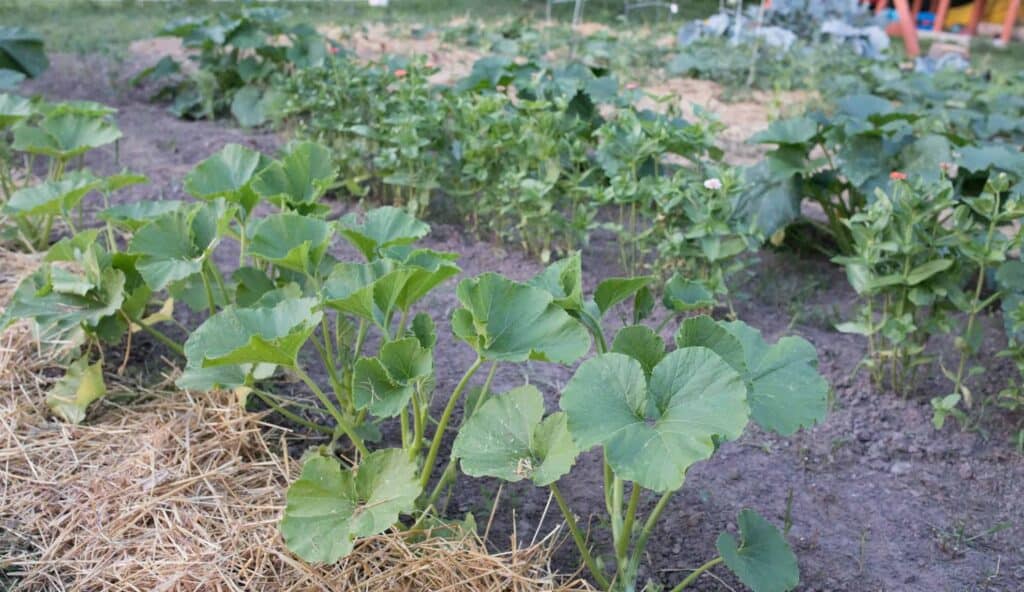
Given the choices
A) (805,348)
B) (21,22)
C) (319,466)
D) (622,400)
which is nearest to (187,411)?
(319,466)

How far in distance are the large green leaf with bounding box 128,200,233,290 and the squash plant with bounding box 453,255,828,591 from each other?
2.74 feet

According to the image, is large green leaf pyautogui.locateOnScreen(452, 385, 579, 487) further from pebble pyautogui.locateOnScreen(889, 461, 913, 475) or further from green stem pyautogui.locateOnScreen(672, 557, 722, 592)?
Answer: pebble pyautogui.locateOnScreen(889, 461, 913, 475)

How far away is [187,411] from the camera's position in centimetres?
228

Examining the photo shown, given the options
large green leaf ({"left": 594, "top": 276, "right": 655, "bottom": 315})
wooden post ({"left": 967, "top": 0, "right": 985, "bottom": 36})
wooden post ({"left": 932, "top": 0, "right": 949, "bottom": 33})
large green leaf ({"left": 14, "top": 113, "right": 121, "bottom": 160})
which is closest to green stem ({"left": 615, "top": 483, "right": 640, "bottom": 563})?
large green leaf ({"left": 594, "top": 276, "right": 655, "bottom": 315})

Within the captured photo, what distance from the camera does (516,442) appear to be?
160 cm

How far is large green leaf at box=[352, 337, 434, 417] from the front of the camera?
164 cm

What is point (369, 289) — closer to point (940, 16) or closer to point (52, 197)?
point (52, 197)

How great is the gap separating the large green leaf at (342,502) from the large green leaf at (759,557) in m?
0.58

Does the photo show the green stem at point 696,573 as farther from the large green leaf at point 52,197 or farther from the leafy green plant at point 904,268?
the large green leaf at point 52,197

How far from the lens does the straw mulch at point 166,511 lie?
1.76 metres

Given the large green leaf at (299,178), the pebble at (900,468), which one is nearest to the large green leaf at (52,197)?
the large green leaf at (299,178)

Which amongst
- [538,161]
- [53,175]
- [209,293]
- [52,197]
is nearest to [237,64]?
[53,175]

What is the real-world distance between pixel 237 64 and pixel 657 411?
410 cm

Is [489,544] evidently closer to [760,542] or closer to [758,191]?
[760,542]
